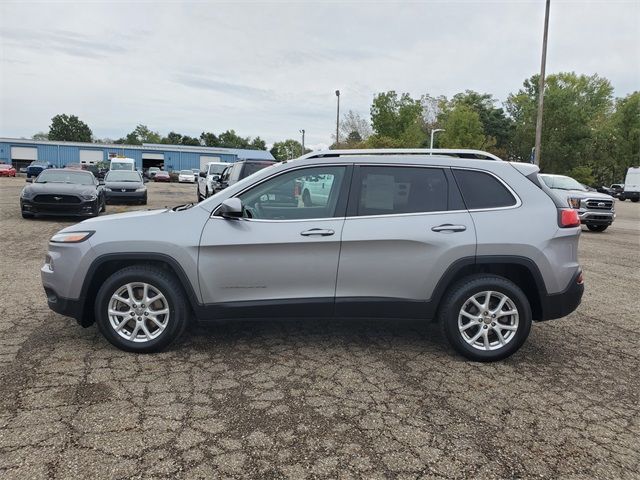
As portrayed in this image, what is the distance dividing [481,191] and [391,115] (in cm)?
4620

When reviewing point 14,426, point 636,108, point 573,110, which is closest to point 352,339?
point 14,426

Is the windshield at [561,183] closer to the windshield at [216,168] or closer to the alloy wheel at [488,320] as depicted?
the windshield at [216,168]

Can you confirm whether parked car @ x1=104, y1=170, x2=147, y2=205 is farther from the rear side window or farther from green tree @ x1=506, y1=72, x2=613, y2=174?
green tree @ x1=506, y1=72, x2=613, y2=174

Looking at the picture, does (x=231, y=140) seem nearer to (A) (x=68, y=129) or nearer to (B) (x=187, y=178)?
(A) (x=68, y=129)

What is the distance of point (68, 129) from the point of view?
115 meters

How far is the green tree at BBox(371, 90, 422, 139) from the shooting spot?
4872 centimetres

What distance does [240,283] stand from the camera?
4117 mm

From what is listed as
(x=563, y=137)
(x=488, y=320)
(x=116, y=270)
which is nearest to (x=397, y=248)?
(x=488, y=320)

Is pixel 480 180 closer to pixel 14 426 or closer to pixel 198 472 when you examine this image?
pixel 198 472

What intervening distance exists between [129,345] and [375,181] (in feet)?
8.19

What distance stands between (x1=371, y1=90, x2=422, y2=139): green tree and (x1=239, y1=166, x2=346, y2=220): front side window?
4597 cm

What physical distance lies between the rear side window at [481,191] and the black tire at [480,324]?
0.62m

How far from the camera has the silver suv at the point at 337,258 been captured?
410 cm

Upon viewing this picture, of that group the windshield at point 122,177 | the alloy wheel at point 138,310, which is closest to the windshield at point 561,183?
the windshield at point 122,177
